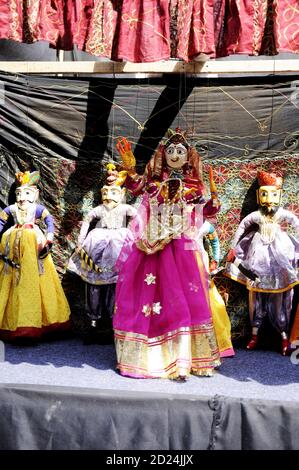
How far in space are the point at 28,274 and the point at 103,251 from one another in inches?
26.3

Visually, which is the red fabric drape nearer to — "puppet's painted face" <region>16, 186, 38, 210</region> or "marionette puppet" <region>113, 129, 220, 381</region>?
"marionette puppet" <region>113, 129, 220, 381</region>

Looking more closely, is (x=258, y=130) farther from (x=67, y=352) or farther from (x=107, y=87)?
(x=67, y=352)

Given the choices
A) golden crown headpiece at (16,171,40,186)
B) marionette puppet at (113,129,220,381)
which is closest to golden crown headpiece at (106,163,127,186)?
marionette puppet at (113,129,220,381)

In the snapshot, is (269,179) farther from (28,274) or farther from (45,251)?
(28,274)

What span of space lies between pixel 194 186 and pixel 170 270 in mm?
683

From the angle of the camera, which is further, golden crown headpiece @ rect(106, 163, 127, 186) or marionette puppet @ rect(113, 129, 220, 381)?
golden crown headpiece @ rect(106, 163, 127, 186)

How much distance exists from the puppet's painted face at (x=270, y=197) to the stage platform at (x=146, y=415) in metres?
1.54

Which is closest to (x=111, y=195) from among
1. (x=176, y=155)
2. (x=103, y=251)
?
(x=103, y=251)

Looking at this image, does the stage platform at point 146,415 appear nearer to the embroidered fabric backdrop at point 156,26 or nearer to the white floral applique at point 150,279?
the white floral applique at point 150,279

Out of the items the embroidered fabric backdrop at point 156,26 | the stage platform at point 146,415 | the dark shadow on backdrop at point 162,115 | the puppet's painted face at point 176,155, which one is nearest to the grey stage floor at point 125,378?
the stage platform at point 146,415

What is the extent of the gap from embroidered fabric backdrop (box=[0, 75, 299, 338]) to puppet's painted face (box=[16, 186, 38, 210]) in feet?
0.79

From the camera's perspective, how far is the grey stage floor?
370cm

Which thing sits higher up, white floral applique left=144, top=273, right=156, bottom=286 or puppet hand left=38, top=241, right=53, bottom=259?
puppet hand left=38, top=241, right=53, bottom=259
